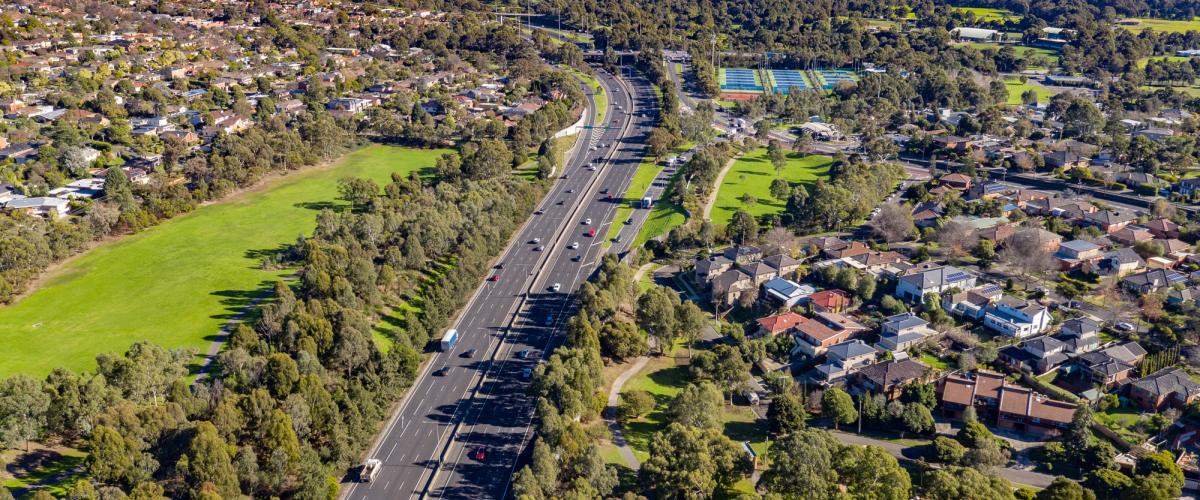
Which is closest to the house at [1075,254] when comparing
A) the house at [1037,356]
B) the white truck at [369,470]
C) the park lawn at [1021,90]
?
the house at [1037,356]

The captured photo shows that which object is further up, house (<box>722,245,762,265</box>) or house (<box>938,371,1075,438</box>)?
house (<box>722,245,762,265</box>)

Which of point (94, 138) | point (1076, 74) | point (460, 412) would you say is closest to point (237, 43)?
point (94, 138)

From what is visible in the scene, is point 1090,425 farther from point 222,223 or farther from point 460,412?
point 222,223

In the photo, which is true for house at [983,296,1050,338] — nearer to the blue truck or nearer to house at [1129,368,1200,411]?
house at [1129,368,1200,411]

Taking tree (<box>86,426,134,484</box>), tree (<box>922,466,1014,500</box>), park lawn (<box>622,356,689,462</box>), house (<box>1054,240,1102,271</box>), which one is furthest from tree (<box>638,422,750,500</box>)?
house (<box>1054,240,1102,271</box>)

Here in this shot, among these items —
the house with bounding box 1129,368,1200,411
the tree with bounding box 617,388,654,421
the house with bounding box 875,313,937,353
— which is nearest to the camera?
the tree with bounding box 617,388,654,421

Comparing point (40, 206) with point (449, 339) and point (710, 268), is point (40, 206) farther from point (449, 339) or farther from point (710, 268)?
point (710, 268)

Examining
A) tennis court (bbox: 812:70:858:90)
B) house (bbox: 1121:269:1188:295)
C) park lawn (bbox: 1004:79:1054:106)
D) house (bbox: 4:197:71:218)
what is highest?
house (bbox: 4:197:71:218)
